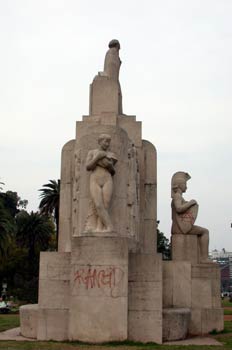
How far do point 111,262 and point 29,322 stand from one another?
10.8 feet

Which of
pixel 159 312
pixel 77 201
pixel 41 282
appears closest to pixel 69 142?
pixel 77 201

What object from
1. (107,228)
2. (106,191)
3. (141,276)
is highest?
(106,191)

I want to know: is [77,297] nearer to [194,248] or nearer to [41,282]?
[41,282]

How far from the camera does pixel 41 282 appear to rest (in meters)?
14.8

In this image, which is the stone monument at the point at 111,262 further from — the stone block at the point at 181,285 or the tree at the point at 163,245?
the tree at the point at 163,245

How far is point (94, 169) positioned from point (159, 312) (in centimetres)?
426

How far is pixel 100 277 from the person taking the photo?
1384 cm

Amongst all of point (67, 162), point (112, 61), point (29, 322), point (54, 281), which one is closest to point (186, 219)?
point (67, 162)

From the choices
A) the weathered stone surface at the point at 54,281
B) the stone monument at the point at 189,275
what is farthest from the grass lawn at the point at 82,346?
the stone monument at the point at 189,275

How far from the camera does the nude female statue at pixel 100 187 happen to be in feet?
47.3

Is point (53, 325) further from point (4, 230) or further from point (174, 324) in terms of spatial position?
point (4, 230)

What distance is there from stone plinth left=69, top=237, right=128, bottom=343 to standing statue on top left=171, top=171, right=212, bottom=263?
4.59 metres

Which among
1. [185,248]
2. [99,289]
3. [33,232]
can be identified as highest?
[33,232]

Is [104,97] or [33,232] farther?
[33,232]
